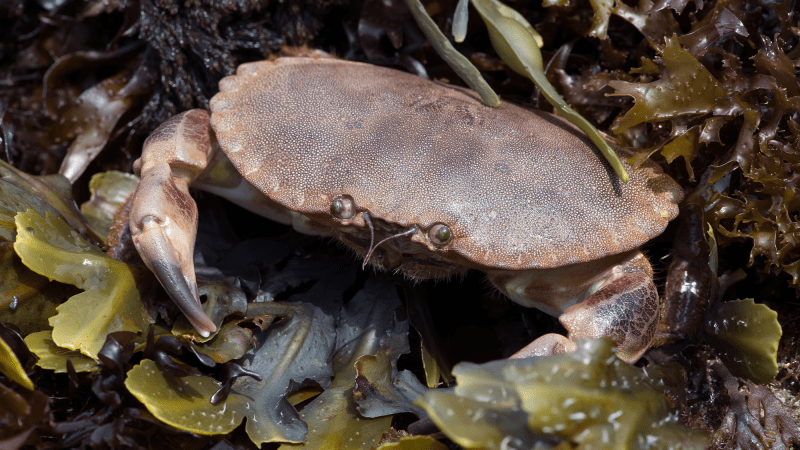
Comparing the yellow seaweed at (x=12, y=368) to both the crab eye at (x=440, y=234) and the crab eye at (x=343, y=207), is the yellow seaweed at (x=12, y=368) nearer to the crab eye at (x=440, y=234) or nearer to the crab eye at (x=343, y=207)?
the crab eye at (x=343, y=207)

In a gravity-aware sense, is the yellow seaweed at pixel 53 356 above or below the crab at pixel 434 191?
below

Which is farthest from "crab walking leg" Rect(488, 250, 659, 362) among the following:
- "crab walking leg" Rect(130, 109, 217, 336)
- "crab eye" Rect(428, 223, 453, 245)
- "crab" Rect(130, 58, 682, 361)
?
"crab walking leg" Rect(130, 109, 217, 336)

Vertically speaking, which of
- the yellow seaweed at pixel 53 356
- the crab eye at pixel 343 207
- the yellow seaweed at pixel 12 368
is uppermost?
the crab eye at pixel 343 207

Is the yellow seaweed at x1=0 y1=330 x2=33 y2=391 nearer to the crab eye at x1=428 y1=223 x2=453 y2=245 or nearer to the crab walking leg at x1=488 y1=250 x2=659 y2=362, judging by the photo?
the crab eye at x1=428 y1=223 x2=453 y2=245

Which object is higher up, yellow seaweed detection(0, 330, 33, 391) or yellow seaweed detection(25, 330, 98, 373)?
yellow seaweed detection(0, 330, 33, 391)

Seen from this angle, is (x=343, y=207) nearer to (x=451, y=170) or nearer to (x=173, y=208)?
(x=451, y=170)

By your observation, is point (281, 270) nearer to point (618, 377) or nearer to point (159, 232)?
point (159, 232)

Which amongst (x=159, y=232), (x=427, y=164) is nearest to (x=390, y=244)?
(x=427, y=164)

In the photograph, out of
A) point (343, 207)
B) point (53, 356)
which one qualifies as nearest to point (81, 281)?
point (53, 356)

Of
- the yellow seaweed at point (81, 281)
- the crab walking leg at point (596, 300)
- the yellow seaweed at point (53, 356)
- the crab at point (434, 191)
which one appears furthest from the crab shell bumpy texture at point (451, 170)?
the yellow seaweed at point (53, 356)
